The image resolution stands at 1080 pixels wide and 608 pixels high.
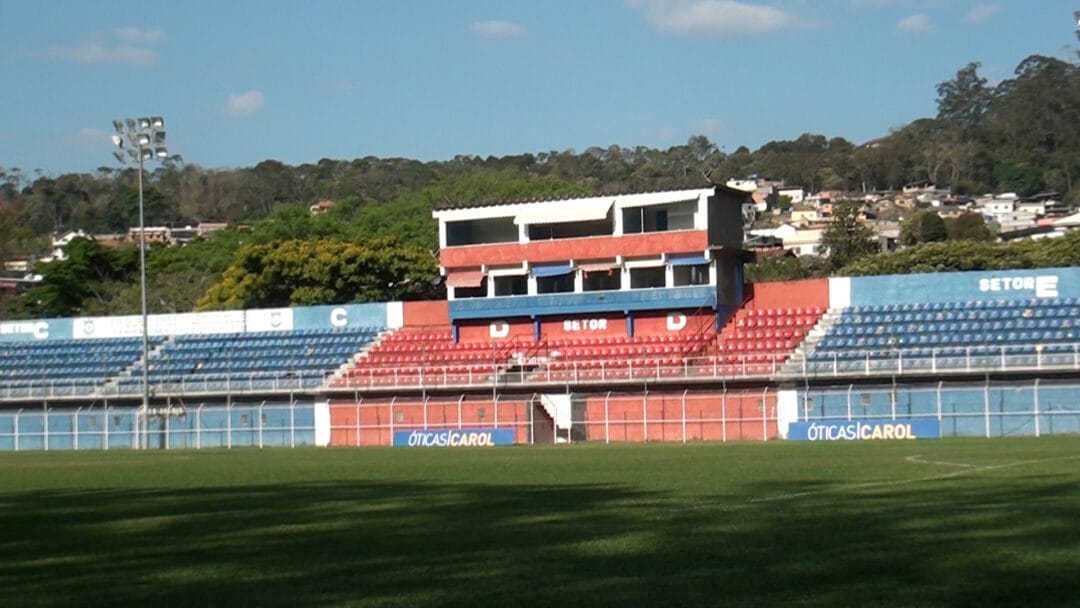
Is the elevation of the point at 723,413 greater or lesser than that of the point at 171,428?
greater

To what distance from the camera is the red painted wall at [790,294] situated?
215 feet

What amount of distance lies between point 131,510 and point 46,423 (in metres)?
51.5

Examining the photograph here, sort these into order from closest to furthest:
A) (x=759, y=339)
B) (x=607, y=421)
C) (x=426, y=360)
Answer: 1. (x=607, y=421)
2. (x=759, y=339)
3. (x=426, y=360)

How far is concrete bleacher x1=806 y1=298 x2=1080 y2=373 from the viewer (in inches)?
2197

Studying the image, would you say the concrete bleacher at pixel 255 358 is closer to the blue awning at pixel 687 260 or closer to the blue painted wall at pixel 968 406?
the blue awning at pixel 687 260

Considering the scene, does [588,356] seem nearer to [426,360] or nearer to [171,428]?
[426,360]

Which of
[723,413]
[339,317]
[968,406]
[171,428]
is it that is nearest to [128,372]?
[171,428]

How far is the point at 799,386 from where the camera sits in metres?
58.6

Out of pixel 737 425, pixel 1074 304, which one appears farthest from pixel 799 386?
pixel 1074 304

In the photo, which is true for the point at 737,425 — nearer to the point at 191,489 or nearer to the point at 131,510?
the point at 191,489

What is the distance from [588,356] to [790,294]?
31.7 feet

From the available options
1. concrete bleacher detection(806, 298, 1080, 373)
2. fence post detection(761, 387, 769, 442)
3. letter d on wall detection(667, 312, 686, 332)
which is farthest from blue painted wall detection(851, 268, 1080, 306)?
fence post detection(761, 387, 769, 442)

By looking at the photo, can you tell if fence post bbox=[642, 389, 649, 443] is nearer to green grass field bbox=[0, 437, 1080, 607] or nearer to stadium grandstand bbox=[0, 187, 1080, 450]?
stadium grandstand bbox=[0, 187, 1080, 450]

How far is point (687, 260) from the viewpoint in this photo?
222 feet
